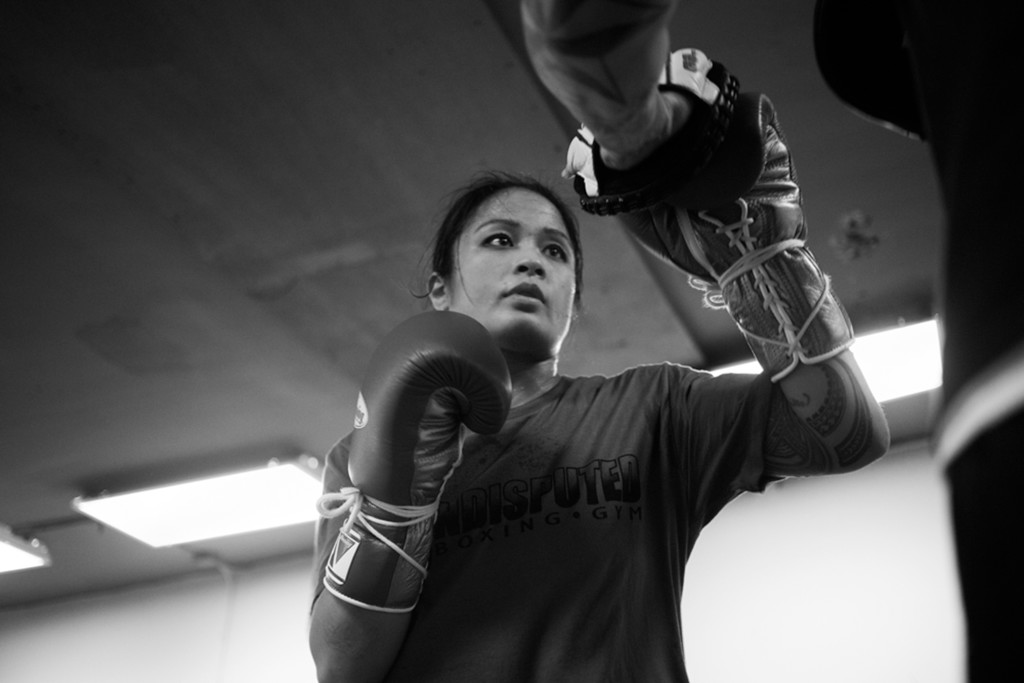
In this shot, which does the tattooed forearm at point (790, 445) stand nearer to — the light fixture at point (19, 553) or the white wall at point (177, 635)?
the white wall at point (177, 635)

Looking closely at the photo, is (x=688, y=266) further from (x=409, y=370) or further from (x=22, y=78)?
(x=22, y=78)

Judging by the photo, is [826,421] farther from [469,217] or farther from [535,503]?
[469,217]

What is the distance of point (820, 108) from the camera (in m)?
2.99

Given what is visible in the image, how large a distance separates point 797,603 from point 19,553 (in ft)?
12.4

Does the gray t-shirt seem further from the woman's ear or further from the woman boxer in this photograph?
the woman's ear

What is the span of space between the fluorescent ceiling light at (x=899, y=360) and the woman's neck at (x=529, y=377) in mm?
2215

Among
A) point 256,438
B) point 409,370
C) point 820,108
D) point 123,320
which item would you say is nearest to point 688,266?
point 409,370

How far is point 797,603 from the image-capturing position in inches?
178

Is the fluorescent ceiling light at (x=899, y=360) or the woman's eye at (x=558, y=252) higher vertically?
the fluorescent ceiling light at (x=899, y=360)

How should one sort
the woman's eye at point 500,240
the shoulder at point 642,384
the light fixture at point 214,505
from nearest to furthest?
the shoulder at point 642,384 → the woman's eye at point 500,240 → the light fixture at point 214,505

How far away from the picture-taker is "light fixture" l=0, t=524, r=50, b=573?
5.18 metres

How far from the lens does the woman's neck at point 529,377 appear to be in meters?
1.63

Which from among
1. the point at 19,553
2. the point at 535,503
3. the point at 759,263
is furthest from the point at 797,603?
the point at 19,553

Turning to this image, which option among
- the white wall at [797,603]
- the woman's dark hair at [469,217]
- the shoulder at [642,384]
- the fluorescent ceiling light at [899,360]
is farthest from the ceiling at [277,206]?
the shoulder at [642,384]
